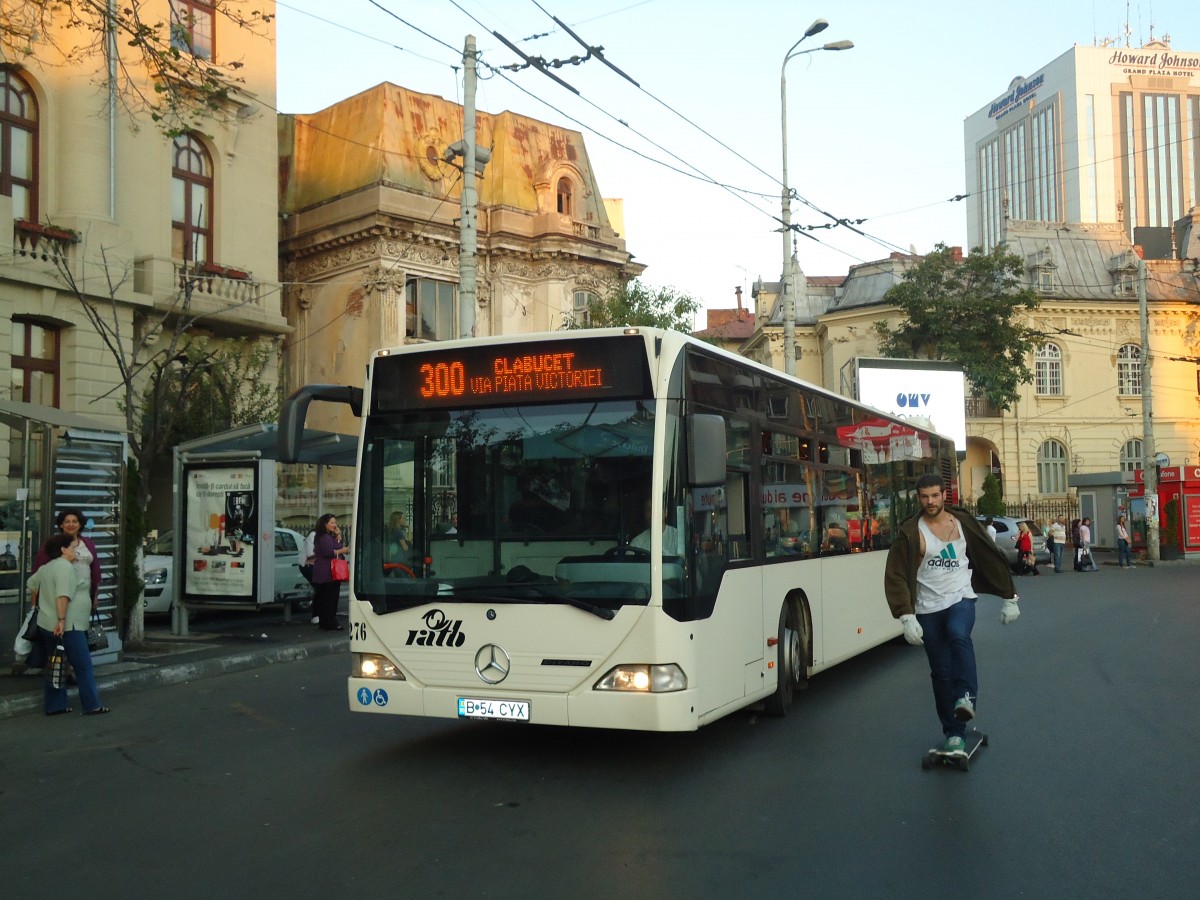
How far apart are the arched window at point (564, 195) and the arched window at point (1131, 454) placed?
3281cm

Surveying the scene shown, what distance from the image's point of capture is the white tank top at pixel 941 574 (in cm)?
767

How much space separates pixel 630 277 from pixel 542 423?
35926mm

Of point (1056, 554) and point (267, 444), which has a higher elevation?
point (267, 444)

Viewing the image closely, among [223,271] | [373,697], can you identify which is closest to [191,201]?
[223,271]

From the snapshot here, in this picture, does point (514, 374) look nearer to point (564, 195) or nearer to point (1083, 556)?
point (1083, 556)

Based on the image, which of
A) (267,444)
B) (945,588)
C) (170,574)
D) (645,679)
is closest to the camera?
(645,679)

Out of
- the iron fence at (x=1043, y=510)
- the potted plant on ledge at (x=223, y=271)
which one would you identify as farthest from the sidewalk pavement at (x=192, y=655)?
the iron fence at (x=1043, y=510)

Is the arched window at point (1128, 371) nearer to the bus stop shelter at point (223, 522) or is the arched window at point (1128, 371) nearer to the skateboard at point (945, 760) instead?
the bus stop shelter at point (223, 522)

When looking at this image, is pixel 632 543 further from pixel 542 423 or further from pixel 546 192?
pixel 546 192

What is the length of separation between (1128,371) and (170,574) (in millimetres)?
52363

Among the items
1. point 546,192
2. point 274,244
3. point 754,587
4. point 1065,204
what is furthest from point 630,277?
point 1065,204

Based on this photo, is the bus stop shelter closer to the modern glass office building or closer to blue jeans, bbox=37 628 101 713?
blue jeans, bbox=37 628 101 713

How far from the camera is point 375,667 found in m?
7.83

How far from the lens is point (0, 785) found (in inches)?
306
